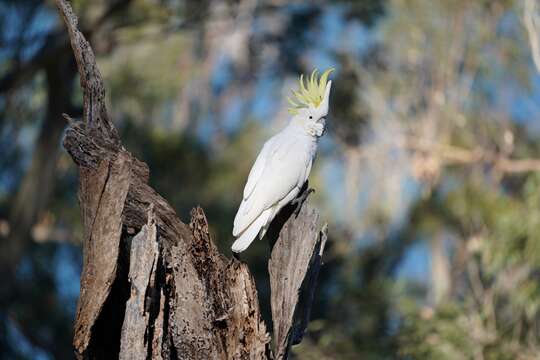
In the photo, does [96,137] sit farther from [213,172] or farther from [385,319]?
[213,172]

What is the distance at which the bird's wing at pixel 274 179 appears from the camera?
4.09 m

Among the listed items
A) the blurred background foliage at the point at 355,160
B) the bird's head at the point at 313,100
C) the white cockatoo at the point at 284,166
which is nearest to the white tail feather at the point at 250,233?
the white cockatoo at the point at 284,166

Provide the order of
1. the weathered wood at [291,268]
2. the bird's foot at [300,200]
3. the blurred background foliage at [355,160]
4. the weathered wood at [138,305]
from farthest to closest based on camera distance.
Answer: the blurred background foliage at [355,160] < the bird's foot at [300,200] < the weathered wood at [291,268] < the weathered wood at [138,305]

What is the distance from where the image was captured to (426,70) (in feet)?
41.8

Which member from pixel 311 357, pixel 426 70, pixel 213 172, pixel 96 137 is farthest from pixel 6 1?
pixel 96 137

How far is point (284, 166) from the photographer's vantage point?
13.6 ft

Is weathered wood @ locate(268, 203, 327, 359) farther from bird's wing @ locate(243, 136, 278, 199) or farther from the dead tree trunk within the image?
bird's wing @ locate(243, 136, 278, 199)

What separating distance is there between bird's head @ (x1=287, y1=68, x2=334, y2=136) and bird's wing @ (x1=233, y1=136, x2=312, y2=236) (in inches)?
4.8

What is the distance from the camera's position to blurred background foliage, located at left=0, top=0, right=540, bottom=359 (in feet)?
29.2

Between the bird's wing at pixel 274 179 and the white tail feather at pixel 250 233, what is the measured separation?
2 cm

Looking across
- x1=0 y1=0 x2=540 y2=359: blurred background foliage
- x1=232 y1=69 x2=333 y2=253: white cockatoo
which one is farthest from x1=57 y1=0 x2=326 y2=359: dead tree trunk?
x1=0 y1=0 x2=540 y2=359: blurred background foliage

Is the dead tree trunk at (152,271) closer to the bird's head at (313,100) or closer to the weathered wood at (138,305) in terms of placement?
the weathered wood at (138,305)

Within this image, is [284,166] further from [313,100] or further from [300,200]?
[313,100]

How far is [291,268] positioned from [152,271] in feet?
2.24
